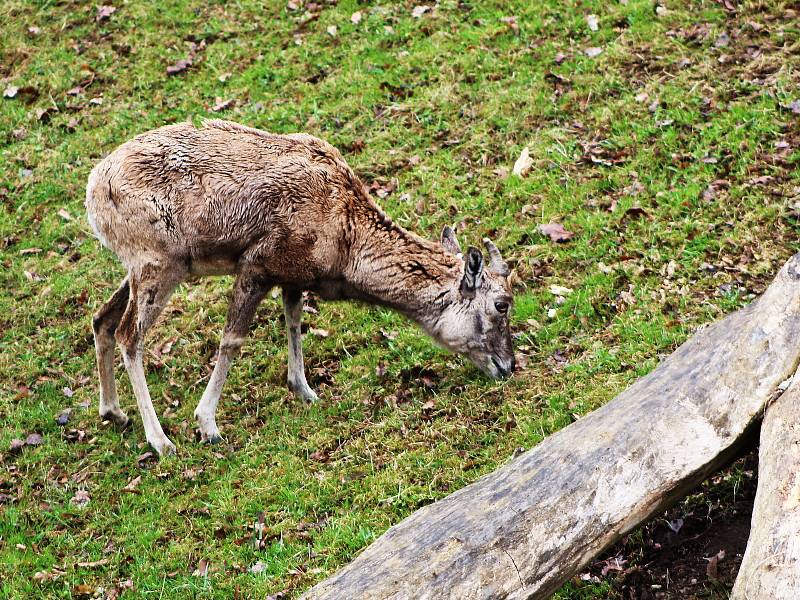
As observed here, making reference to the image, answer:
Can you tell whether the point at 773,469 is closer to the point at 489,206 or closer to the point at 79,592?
the point at 79,592

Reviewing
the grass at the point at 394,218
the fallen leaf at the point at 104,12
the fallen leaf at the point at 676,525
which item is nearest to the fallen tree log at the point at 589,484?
the fallen leaf at the point at 676,525

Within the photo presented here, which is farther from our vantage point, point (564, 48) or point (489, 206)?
point (564, 48)

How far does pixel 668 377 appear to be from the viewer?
5.67m

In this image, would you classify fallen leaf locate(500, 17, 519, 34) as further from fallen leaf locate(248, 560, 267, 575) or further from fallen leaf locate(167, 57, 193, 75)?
fallen leaf locate(248, 560, 267, 575)

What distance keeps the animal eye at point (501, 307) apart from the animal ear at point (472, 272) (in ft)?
0.75

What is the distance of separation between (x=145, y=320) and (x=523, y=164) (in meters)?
4.88

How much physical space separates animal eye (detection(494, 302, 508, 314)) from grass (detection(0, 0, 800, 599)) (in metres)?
0.58

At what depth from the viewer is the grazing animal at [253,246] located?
787cm

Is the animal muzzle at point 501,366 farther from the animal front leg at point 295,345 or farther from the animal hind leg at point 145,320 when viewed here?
the animal hind leg at point 145,320

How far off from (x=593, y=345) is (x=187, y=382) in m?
3.89

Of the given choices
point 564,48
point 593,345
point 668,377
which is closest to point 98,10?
point 564,48

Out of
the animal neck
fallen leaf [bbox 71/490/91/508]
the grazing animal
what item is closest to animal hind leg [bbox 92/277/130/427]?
the grazing animal

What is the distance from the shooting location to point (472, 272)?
7992 millimetres

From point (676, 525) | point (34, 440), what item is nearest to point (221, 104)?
point (34, 440)
